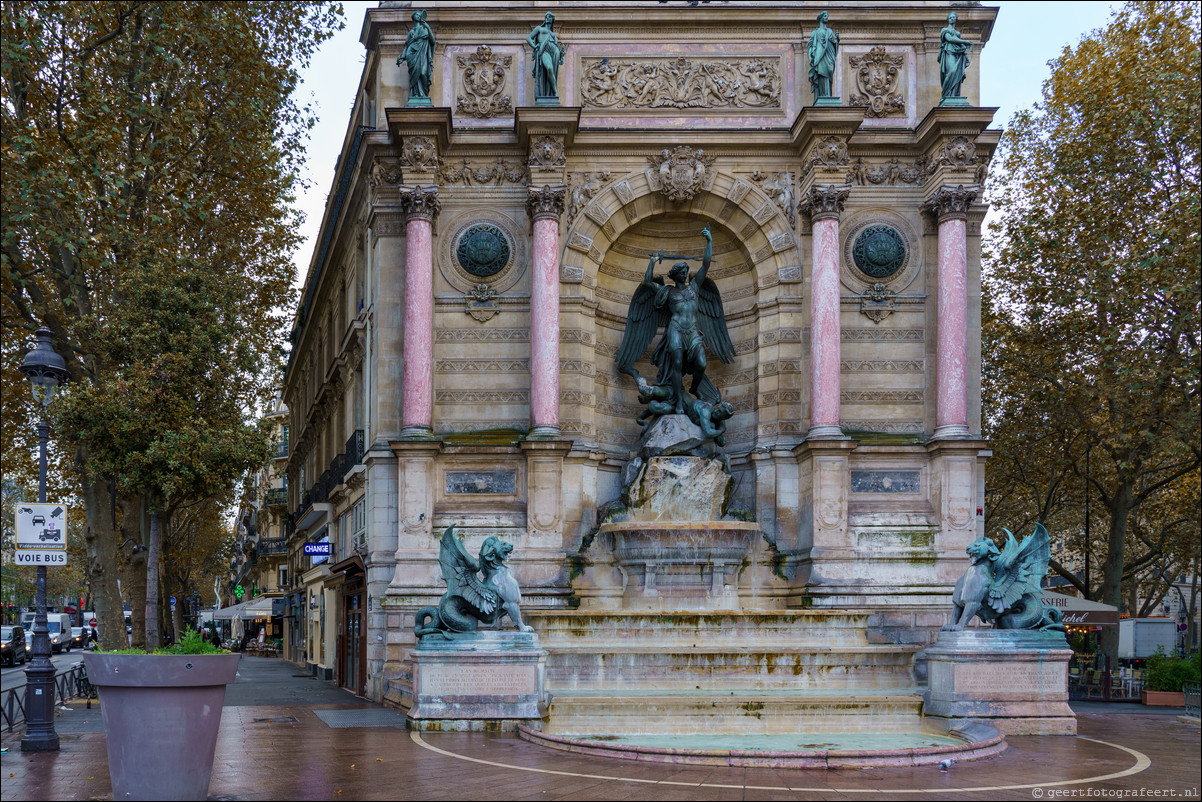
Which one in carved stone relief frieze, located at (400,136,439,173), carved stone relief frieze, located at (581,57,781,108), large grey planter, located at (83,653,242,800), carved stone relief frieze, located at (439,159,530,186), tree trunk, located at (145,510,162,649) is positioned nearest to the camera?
large grey planter, located at (83,653,242,800)

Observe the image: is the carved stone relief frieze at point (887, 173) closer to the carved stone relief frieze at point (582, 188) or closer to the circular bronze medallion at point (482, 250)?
the carved stone relief frieze at point (582, 188)

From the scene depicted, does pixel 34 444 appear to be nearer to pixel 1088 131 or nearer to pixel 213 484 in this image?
pixel 213 484

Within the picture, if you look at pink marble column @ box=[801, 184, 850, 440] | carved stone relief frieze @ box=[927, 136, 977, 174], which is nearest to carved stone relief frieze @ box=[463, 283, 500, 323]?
pink marble column @ box=[801, 184, 850, 440]

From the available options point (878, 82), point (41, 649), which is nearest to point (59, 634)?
point (41, 649)

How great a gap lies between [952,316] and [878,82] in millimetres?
5379

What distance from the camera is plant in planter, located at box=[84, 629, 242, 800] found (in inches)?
413

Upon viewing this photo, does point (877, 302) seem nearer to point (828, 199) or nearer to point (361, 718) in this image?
point (828, 199)

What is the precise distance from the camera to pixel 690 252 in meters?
26.9

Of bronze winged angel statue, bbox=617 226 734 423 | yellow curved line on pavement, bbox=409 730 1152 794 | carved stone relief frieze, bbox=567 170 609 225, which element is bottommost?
yellow curved line on pavement, bbox=409 730 1152 794

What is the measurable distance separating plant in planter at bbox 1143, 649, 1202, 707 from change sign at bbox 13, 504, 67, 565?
20.2m

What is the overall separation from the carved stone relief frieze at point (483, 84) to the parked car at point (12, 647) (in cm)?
3447

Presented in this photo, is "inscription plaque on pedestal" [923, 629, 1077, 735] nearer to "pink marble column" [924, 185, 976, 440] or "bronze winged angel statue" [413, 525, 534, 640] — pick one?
"bronze winged angel statue" [413, 525, 534, 640]

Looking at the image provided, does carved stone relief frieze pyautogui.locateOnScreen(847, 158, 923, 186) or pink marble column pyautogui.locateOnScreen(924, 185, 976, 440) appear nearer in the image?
pink marble column pyautogui.locateOnScreen(924, 185, 976, 440)

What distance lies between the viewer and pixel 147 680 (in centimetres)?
1049
